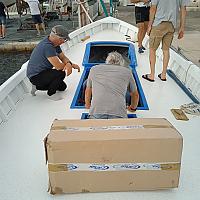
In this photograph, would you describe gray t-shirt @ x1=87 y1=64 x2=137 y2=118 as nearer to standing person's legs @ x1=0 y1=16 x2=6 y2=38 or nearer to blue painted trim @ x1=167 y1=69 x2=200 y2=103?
blue painted trim @ x1=167 y1=69 x2=200 y2=103

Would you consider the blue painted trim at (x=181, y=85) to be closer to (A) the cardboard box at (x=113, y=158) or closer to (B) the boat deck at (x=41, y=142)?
(B) the boat deck at (x=41, y=142)

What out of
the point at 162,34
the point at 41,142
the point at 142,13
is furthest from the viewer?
the point at 142,13

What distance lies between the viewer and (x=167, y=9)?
3588 millimetres

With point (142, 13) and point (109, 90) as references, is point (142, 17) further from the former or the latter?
point (109, 90)

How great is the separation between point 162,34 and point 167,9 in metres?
0.31

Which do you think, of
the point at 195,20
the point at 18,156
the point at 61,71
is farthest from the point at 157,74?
the point at 195,20

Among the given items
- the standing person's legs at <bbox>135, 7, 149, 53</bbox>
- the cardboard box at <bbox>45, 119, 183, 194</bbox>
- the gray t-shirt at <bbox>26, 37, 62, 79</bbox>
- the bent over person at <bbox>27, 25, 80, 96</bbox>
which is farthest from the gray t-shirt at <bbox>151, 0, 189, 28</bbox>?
the cardboard box at <bbox>45, 119, 183, 194</bbox>

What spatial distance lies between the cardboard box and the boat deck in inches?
4.7

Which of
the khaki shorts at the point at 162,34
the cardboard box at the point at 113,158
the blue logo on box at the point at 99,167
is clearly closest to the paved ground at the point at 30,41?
the khaki shorts at the point at 162,34

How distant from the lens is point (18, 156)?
245cm

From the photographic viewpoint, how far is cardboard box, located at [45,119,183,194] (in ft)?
5.75

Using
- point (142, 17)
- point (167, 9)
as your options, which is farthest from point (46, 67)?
point (142, 17)

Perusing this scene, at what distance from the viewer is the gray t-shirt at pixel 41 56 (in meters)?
3.34

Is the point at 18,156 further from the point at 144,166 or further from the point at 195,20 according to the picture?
the point at 195,20
